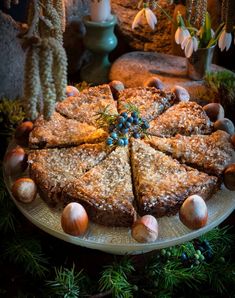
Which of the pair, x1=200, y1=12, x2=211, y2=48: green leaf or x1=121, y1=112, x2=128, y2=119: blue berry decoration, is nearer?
x1=121, y1=112, x2=128, y2=119: blue berry decoration

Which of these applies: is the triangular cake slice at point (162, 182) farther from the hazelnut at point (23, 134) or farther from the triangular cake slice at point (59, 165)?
the hazelnut at point (23, 134)

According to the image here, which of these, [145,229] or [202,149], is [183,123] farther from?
[145,229]

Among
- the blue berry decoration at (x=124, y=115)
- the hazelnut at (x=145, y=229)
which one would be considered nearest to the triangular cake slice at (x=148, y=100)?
the blue berry decoration at (x=124, y=115)

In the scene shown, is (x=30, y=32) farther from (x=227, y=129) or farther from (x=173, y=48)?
(x=173, y=48)

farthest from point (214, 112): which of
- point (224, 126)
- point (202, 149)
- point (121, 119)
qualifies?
point (121, 119)

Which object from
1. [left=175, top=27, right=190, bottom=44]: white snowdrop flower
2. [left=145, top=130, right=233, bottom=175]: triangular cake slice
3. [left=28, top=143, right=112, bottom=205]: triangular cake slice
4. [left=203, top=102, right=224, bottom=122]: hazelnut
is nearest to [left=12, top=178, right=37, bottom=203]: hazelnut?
[left=28, top=143, right=112, bottom=205]: triangular cake slice

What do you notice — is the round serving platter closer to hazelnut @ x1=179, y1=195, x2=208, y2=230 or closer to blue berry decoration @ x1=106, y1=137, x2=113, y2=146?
hazelnut @ x1=179, y1=195, x2=208, y2=230
